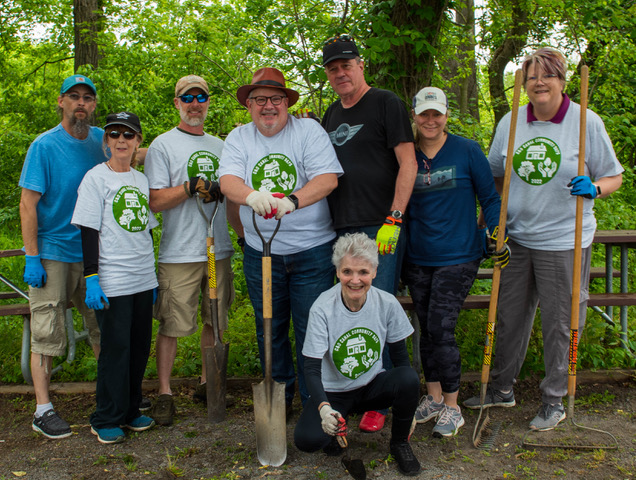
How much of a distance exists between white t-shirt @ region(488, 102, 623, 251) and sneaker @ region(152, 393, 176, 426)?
2.61 metres

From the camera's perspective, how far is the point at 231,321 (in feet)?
18.0

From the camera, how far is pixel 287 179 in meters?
3.46

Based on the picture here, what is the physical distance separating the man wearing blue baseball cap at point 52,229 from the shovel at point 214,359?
861mm

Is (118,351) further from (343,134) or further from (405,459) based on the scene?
(343,134)

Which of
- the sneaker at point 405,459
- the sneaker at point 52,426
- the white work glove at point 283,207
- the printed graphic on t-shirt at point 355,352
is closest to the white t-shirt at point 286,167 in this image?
the white work glove at point 283,207

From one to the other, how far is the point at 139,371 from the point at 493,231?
2.48m

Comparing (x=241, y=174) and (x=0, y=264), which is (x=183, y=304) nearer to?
(x=241, y=174)

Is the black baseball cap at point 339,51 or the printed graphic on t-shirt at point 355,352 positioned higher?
the black baseball cap at point 339,51

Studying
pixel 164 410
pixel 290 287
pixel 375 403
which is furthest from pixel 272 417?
pixel 164 410

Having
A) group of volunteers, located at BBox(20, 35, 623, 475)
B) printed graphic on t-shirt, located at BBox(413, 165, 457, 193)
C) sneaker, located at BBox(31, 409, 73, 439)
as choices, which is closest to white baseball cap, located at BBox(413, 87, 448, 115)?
group of volunteers, located at BBox(20, 35, 623, 475)

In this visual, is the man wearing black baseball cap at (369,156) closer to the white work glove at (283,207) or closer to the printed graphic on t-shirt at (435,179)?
the printed graphic on t-shirt at (435,179)

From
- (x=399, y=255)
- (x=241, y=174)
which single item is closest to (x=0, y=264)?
(x=241, y=174)

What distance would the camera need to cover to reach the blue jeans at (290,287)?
3.52 metres

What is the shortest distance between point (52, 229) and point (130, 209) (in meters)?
0.58
